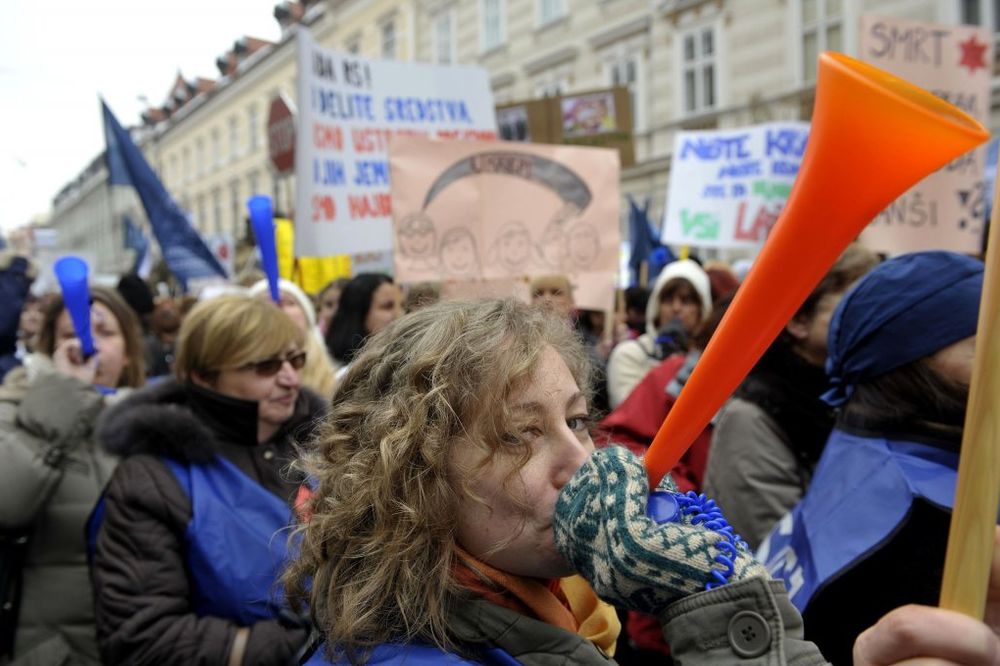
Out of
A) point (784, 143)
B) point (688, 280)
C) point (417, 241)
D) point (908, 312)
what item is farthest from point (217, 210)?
point (908, 312)

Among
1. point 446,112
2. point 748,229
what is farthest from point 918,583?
point 748,229

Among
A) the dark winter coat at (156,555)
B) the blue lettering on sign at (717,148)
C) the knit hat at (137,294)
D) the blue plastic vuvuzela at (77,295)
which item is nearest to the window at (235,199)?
the knit hat at (137,294)

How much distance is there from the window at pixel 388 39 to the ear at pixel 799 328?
23.8m

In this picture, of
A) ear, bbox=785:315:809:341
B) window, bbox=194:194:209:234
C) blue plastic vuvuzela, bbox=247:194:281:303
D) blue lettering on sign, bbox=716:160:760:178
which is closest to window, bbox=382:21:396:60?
window, bbox=194:194:209:234

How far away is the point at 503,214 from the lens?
4031mm

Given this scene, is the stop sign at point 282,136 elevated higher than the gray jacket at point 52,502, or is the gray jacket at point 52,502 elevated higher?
the stop sign at point 282,136

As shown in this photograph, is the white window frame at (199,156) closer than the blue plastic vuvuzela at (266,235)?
No

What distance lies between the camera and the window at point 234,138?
116 ft

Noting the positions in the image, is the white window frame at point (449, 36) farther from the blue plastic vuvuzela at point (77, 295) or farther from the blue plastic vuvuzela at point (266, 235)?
the blue plastic vuvuzela at point (77, 295)

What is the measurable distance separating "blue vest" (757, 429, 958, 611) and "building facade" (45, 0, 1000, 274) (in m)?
9.60

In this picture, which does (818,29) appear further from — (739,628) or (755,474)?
(739,628)

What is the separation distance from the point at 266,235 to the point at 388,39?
22.6 m

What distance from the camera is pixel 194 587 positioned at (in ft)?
6.75

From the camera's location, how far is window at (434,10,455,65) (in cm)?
2212
